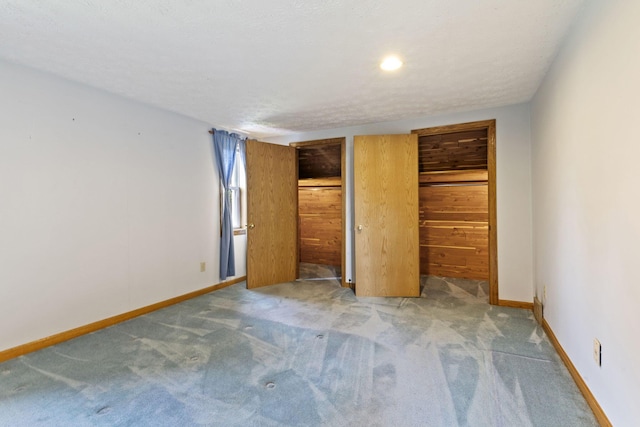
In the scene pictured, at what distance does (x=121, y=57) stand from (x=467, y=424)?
314cm

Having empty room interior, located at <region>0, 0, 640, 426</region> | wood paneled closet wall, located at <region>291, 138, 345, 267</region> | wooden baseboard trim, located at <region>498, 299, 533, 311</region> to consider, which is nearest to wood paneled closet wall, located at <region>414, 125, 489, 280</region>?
empty room interior, located at <region>0, 0, 640, 426</region>

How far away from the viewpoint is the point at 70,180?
8.29 feet

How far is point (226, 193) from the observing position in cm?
397

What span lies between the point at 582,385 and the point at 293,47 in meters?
2.73

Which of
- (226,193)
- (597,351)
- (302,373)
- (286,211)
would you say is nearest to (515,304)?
(597,351)

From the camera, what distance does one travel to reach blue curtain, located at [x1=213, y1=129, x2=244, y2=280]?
3.90 m

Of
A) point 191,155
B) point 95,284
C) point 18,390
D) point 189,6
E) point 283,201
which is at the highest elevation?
point 189,6

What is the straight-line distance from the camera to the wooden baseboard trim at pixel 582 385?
1459mm

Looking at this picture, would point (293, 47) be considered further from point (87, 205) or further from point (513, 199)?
point (513, 199)

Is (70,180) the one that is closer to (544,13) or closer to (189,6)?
(189,6)

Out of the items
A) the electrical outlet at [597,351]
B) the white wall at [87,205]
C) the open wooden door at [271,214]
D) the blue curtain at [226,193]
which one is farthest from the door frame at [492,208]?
the white wall at [87,205]

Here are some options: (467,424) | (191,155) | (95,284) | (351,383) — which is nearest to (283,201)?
(191,155)

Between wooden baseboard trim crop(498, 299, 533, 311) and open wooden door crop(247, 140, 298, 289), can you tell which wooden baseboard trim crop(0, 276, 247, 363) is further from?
wooden baseboard trim crop(498, 299, 533, 311)

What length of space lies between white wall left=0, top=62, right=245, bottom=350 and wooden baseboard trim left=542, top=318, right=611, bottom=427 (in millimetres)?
3636
